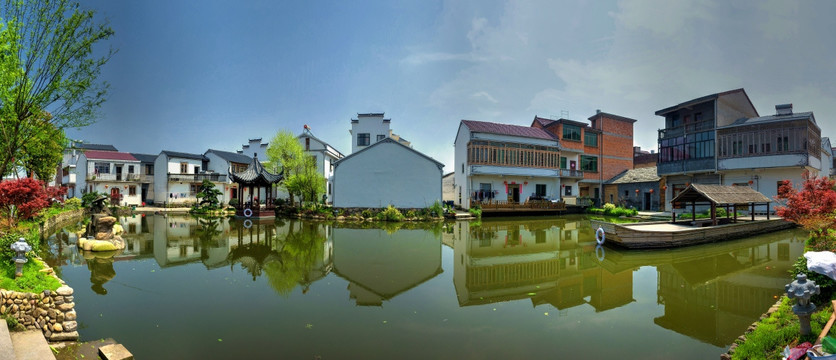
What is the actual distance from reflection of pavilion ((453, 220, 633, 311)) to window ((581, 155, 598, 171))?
20.5m

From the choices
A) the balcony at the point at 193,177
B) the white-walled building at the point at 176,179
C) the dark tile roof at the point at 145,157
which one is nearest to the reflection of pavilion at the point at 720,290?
the white-walled building at the point at 176,179

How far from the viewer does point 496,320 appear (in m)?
5.72

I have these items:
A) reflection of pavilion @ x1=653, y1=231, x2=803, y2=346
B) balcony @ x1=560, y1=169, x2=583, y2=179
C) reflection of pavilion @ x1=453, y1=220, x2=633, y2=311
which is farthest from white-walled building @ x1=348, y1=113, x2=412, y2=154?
reflection of pavilion @ x1=653, y1=231, x2=803, y2=346

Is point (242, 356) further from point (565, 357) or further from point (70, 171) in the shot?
point (70, 171)

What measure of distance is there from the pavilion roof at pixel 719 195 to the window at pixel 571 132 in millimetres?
15724

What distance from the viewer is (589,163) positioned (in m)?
33.1

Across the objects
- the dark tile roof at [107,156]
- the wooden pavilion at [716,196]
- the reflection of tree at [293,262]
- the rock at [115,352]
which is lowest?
the reflection of tree at [293,262]

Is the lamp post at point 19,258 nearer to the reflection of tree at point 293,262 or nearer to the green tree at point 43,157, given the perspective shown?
the reflection of tree at point 293,262

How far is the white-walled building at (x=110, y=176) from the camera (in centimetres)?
3200

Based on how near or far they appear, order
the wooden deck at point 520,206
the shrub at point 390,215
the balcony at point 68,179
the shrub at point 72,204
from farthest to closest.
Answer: the balcony at point 68,179
the wooden deck at point 520,206
the shrub at point 72,204
the shrub at point 390,215

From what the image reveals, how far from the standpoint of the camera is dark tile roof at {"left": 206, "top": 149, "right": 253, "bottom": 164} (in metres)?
37.0

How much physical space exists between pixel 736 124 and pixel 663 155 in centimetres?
459

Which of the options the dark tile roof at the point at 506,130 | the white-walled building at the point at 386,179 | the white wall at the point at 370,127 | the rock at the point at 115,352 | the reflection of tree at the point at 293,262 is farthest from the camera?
the white wall at the point at 370,127

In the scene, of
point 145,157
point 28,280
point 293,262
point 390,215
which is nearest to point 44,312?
point 28,280
